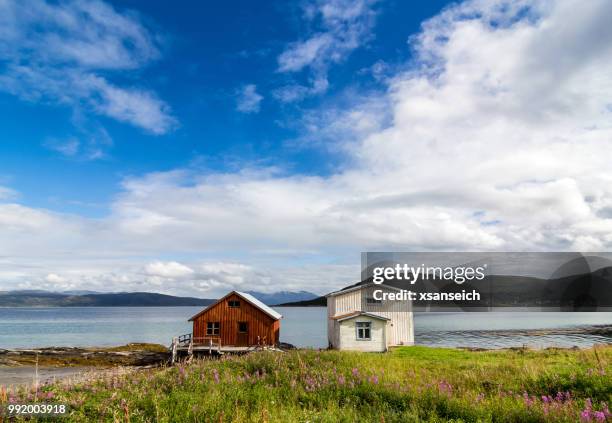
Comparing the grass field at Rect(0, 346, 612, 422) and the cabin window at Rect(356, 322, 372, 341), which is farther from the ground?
the grass field at Rect(0, 346, 612, 422)

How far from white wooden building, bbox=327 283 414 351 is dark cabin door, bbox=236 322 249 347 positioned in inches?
338

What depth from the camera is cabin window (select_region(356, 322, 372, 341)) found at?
3725 cm

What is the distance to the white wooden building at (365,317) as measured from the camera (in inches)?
1469

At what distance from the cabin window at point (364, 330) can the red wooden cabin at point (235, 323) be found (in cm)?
901

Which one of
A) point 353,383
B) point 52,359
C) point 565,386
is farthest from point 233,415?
point 52,359

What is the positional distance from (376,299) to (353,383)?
105ft

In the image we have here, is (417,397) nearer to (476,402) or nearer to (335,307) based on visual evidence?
(476,402)

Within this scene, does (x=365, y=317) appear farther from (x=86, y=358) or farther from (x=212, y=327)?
(x=86, y=358)

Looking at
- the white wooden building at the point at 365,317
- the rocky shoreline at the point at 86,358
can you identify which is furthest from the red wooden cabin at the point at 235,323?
the rocky shoreline at the point at 86,358

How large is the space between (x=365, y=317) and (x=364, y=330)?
1196 mm

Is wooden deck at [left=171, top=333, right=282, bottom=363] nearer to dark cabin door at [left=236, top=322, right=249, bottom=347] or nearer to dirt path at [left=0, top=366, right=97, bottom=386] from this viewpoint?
dark cabin door at [left=236, top=322, right=249, bottom=347]

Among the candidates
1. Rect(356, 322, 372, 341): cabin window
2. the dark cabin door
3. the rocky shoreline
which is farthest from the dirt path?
Rect(356, 322, 372, 341): cabin window

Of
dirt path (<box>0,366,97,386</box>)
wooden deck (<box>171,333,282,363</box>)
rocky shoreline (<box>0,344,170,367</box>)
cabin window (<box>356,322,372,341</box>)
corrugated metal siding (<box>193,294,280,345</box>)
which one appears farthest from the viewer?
rocky shoreline (<box>0,344,170,367</box>)

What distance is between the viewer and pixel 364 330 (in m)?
37.4
